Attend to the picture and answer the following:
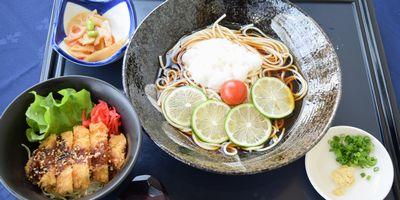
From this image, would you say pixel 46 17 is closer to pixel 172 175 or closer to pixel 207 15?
pixel 207 15

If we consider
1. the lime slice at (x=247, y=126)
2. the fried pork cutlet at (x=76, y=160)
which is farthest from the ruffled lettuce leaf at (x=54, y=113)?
the lime slice at (x=247, y=126)

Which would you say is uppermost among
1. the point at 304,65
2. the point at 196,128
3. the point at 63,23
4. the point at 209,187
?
the point at 63,23

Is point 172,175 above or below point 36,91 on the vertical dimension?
below

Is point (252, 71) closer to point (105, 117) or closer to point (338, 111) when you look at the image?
point (338, 111)

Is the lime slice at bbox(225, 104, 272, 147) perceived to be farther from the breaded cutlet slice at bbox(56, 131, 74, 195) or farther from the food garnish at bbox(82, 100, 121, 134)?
the breaded cutlet slice at bbox(56, 131, 74, 195)

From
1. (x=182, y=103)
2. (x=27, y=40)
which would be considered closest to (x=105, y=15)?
(x=27, y=40)

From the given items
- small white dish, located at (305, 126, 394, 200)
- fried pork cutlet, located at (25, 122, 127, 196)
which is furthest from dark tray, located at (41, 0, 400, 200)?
fried pork cutlet, located at (25, 122, 127, 196)

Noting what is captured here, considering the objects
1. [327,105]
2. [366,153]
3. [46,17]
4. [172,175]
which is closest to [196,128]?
[172,175]
